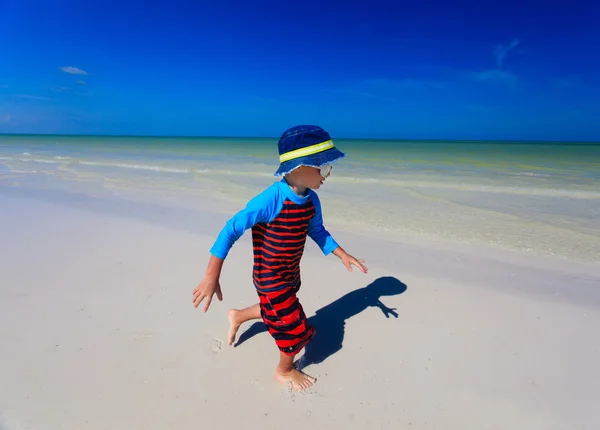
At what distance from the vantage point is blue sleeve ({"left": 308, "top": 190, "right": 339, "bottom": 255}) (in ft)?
7.18

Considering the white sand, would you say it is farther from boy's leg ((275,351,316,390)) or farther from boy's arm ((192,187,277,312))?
boy's arm ((192,187,277,312))

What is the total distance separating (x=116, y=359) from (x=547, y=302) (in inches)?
125

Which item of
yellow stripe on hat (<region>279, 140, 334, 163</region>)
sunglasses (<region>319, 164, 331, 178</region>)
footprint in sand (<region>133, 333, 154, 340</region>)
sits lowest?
footprint in sand (<region>133, 333, 154, 340</region>)

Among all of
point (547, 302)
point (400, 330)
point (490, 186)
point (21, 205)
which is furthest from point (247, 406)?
point (490, 186)

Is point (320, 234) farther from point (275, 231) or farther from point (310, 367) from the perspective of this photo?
point (310, 367)

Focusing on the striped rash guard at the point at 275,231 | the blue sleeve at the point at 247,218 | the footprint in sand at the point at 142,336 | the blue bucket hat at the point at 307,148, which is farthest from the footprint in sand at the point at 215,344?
the blue bucket hat at the point at 307,148

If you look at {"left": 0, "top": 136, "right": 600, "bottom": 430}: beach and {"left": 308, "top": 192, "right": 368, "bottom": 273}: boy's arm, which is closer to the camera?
{"left": 0, "top": 136, "right": 600, "bottom": 430}: beach

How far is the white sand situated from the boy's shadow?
1.1 inches

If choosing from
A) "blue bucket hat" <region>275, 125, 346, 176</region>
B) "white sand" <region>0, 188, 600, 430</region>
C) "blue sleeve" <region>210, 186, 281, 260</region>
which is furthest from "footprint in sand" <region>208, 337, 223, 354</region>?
"blue bucket hat" <region>275, 125, 346, 176</region>

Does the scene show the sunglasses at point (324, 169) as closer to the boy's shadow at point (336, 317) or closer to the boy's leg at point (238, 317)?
the boy's leg at point (238, 317)

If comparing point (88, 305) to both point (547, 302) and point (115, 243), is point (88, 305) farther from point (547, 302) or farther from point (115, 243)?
point (547, 302)

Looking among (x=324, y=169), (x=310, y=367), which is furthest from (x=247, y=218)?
(x=310, y=367)

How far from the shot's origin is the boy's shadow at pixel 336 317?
2.54 meters

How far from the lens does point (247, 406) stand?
78.7 inches
